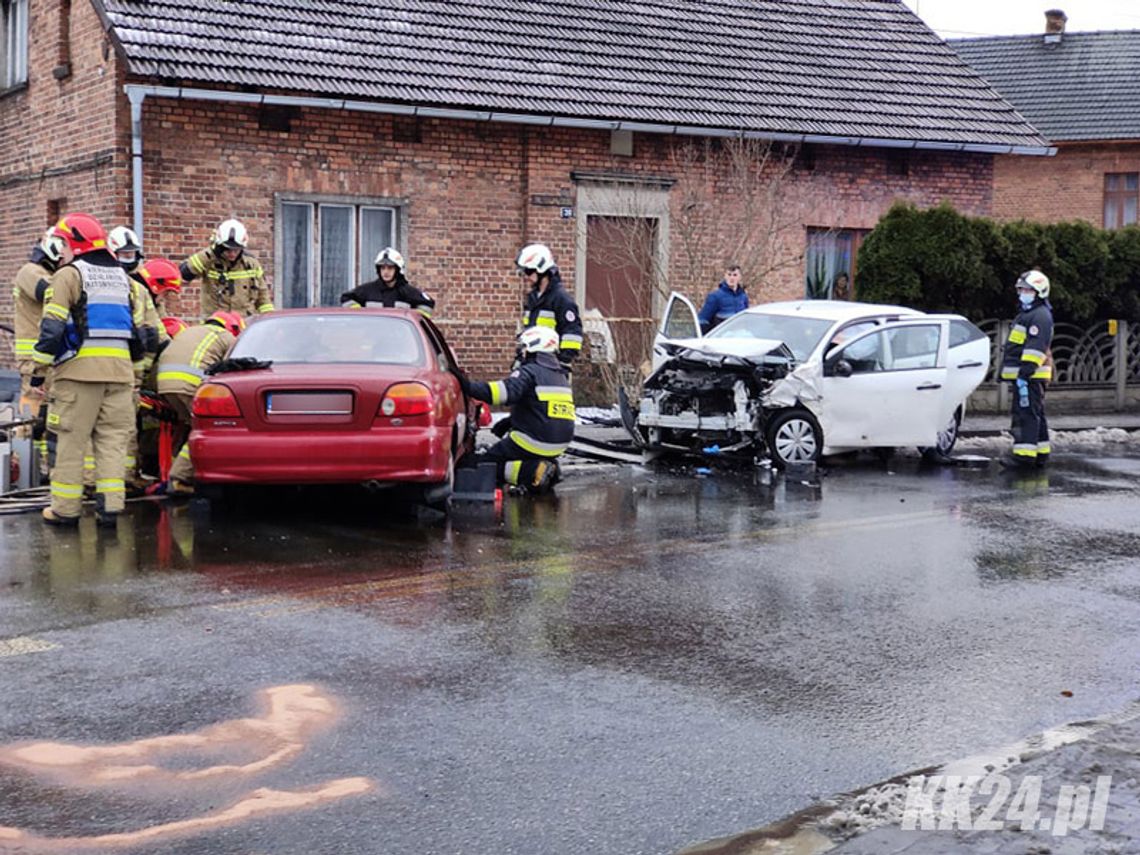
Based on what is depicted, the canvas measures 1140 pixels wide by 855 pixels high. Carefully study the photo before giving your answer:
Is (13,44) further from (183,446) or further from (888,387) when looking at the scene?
(888,387)

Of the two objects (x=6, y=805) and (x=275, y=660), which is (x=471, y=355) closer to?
(x=275, y=660)

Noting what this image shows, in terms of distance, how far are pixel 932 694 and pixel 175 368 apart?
20.8 feet

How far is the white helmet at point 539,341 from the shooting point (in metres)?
11.2

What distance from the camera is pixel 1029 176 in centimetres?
3625

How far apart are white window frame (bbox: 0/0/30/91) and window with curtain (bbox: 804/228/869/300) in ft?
36.0

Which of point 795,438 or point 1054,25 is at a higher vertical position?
point 1054,25

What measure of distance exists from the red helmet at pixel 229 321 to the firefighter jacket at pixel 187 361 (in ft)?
1.06

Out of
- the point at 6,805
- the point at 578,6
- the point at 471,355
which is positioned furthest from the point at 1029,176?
the point at 6,805

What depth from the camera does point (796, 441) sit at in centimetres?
1355

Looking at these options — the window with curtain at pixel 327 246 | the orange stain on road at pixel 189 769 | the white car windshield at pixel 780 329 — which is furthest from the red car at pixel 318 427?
the window with curtain at pixel 327 246

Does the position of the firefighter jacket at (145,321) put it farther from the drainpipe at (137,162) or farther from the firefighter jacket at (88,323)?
the drainpipe at (137,162)

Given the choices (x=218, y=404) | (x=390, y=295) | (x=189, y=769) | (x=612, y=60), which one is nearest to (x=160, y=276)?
(x=218, y=404)

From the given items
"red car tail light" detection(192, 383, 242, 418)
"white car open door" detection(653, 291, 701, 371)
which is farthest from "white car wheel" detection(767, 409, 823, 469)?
"red car tail light" detection(192, 383, 242, 418)

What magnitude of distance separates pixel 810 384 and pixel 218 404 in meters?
5.90
